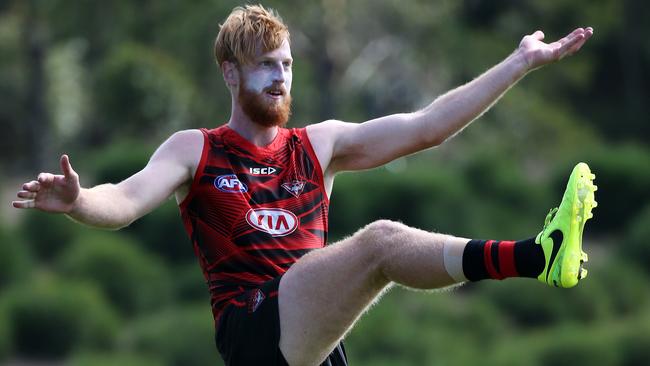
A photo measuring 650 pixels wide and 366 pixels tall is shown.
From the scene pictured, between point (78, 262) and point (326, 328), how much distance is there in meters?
17.2

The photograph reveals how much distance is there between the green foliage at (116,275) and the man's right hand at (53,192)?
17167 mm

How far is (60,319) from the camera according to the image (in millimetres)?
24141

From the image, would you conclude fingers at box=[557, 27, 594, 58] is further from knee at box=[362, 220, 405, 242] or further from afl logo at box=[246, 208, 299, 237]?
afl logo at box=[246, 208, 299, 237]

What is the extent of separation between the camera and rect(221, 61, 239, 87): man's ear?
356 inches

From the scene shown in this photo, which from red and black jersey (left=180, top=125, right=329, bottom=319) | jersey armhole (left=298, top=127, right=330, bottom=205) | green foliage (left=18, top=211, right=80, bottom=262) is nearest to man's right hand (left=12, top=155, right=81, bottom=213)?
red and black jersey (left=180, top=125, right=329, bottom=319)

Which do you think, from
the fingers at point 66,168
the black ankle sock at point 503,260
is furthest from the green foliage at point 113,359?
the black ankle sock at point 503,260

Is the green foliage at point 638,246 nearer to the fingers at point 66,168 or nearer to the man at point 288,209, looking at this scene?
the man at point 288,209

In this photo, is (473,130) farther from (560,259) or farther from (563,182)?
(560,259)

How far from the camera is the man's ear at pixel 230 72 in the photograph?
904cm

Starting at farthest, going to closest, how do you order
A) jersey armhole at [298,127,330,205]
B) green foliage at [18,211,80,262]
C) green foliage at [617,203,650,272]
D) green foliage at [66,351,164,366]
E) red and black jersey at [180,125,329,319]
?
green foliage at [617,203,650,272], green foliage at [18,211,80,262], green foliage at [66,351,164,366], jersey armhole at [298,127,330,205], red and black jersey at [180,125,329,319]

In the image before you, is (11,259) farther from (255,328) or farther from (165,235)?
(255,328)

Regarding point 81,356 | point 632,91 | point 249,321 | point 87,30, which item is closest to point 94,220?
point 249,321

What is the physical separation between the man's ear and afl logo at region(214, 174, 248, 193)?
579mm

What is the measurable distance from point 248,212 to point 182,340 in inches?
546
